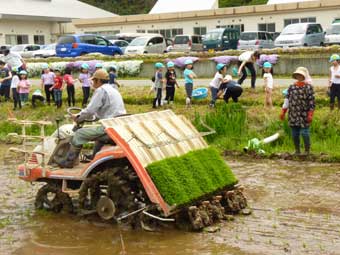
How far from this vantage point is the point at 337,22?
3731 cm

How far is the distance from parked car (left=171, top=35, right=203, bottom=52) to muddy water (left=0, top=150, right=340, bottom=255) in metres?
30.9

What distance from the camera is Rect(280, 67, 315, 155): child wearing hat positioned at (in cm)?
1262

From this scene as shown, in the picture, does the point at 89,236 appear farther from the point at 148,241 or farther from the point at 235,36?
the point at 235,36

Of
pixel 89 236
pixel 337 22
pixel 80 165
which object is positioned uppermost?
pixel 337 22

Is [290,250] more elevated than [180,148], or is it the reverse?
[180,148]

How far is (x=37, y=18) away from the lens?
184 ft

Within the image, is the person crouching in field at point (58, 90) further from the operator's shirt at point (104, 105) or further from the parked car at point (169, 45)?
the parked car at point (169, 45)

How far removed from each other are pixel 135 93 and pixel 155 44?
19.9 metres

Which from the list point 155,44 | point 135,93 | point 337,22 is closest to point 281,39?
point 337,22

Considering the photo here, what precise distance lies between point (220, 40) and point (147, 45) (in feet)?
14.3

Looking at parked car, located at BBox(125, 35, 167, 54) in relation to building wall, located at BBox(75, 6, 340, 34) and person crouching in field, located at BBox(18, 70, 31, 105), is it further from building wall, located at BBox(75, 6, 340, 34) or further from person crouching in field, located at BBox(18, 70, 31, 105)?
person crouching in field, located at BBox(18, 70, 31, 105)

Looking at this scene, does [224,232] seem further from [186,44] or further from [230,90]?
[186,44]

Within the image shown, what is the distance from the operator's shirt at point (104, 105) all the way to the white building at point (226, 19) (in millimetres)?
35392

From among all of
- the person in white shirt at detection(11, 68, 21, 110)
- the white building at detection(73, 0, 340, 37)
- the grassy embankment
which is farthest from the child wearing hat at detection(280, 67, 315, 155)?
the white building at detection(73, 0, 340, 37)
